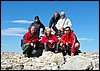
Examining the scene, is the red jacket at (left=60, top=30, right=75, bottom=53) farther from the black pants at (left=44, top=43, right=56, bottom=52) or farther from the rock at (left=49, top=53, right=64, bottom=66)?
the rock at (left=49, top=53, right=64, bottom=66)

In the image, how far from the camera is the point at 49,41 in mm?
18766

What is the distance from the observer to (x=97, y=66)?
48.5 ft

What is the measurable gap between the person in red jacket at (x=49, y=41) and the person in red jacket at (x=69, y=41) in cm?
47

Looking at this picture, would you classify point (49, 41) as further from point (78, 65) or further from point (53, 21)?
point (78, 65)

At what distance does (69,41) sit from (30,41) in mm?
2491

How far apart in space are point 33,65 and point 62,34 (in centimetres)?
540

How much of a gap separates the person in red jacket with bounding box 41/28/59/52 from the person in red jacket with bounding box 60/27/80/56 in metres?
0.47

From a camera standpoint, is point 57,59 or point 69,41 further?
point 69,41

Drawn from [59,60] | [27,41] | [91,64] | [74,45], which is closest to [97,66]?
[91,64]

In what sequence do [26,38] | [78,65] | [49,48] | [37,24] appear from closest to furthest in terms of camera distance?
[78,65] < [26,38] < [49,48] < [37,24]

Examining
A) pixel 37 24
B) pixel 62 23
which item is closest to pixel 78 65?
pixel 62 23

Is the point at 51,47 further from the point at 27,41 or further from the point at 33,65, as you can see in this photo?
the point at 33,65

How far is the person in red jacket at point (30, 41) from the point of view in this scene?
1864 centimetres

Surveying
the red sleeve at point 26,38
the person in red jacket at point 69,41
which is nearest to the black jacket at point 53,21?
the person in red jacket at point 69,41
